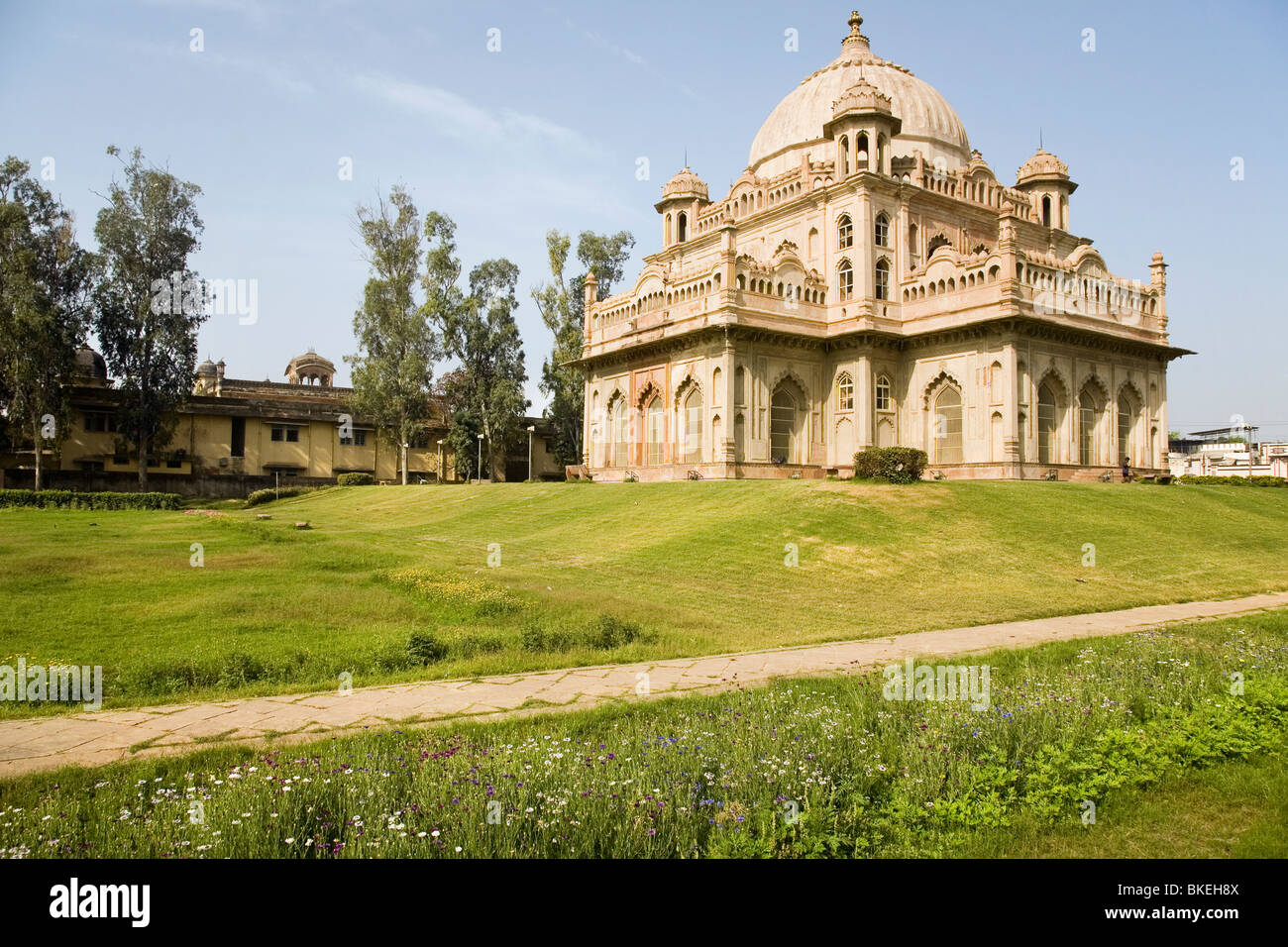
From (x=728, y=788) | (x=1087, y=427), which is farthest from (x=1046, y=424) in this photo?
(x=728, y=788)

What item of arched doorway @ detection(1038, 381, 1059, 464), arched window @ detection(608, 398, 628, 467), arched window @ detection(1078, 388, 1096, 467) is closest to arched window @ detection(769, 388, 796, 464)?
arched window @ detection(608, 398, 628, 467)

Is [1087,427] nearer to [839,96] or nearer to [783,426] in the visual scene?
[783,426]

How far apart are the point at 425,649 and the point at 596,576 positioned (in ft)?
19.4

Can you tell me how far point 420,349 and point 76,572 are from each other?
1353 inches

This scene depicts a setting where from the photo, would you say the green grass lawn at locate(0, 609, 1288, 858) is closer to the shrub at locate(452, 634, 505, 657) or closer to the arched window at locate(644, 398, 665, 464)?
the shrub at locate(452, 634, 505, 657)

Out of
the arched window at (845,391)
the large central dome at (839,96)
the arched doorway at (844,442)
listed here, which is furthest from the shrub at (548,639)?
the large central dome at (839,96)

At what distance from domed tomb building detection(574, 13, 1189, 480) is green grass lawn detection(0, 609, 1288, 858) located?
2470 cm

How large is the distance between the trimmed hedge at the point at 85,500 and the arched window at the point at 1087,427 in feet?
115

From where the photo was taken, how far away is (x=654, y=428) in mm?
35656

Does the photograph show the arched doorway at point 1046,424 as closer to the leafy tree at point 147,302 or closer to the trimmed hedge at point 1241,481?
the trimmed hedge at point 1241,481

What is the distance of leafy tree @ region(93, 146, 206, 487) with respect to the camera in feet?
126

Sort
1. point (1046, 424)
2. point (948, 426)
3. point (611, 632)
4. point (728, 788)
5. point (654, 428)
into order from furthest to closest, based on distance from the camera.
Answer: point (654, 428) → point (948, 426) → point (1046, 424) → point (611, 632) → point (728, 788)

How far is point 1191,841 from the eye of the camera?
4.48m
